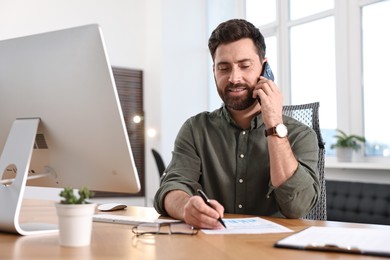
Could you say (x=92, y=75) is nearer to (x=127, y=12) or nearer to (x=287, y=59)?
(x=287, y=59)

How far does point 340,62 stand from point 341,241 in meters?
3.68

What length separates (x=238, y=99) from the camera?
69.1 inches

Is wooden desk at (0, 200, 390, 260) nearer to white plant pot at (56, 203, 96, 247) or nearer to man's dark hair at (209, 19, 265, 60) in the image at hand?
white plant pot at (56, 203, 96, 247)

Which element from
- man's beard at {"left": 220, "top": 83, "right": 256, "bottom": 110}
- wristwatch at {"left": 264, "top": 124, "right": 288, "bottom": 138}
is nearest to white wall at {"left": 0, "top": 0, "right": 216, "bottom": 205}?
man's beard at {"left": 220, "top": 83, "right": 256, "bottom": 110}

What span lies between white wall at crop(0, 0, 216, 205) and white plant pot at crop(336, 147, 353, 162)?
2541mm

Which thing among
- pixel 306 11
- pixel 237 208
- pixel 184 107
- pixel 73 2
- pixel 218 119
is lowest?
pixel 237 208

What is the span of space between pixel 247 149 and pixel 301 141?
0.21 metres

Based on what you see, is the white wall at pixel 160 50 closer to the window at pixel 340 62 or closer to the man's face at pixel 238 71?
the window at pixel 340 62

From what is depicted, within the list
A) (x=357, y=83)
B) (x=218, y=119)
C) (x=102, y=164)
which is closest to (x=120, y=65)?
(x=357, y=83)

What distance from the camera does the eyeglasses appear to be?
114 cm

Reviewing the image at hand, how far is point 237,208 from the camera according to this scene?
173 cm

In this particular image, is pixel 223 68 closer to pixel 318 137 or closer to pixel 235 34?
pixel 235 34

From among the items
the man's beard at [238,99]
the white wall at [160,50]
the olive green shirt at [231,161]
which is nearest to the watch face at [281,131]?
the olive green shirt at [231,161]

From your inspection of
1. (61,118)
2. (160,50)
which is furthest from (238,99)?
(160,50)
